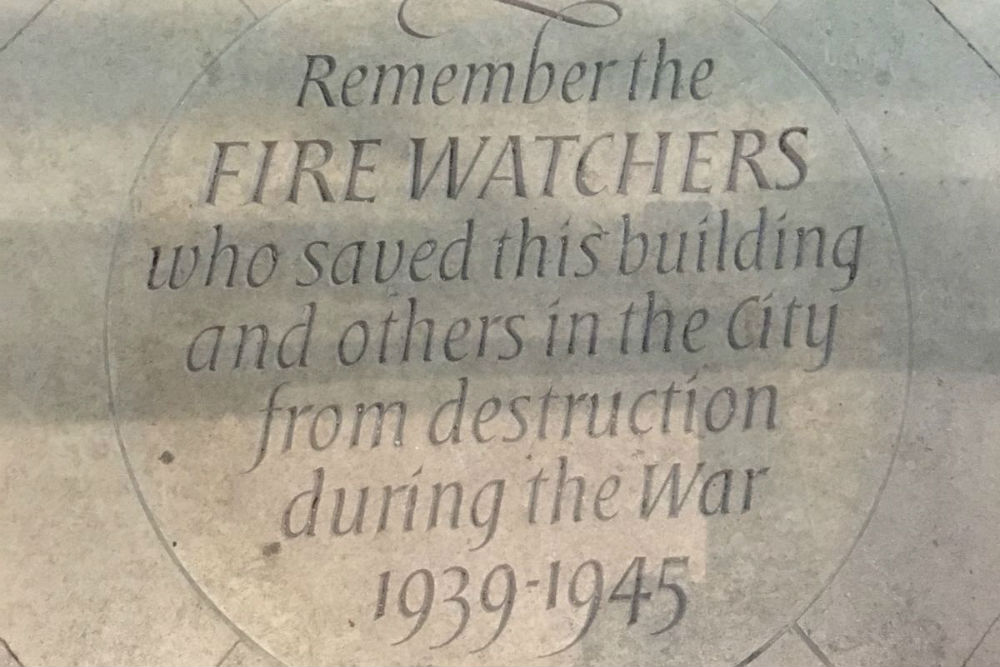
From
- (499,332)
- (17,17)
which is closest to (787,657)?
(499,332)

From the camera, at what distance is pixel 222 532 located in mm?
2338

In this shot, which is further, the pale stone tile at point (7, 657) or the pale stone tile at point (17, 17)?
the pale stone tile at point (17, 17)

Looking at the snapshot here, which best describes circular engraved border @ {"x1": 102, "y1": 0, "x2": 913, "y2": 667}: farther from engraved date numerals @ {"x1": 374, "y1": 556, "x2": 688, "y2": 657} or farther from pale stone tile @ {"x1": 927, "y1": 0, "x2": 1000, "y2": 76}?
pale stone tile @ {"x1": 927, "y1": 0, "x2": 1000, "y2": 76}

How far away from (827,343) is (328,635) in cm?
163

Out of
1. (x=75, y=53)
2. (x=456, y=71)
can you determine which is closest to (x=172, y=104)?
(x=75, y=53)

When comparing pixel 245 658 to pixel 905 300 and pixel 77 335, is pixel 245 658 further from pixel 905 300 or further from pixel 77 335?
pixel 905 300

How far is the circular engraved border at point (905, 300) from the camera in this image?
7.54 ft

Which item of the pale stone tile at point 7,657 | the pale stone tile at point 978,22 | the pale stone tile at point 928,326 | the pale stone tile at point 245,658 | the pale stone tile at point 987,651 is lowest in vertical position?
the pale stone tile at point 7,657

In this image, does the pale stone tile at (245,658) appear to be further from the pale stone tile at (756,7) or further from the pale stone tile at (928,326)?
the pale stone tile at (756,7)

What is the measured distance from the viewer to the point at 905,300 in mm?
2422

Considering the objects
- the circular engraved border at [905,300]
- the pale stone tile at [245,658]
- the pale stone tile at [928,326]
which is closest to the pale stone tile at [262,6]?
the circular engraved border at [905,300]

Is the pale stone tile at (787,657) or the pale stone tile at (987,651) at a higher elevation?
the pale stone tile at (987,651)

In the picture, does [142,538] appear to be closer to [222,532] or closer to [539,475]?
[222,532]

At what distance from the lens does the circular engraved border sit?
230 cm
